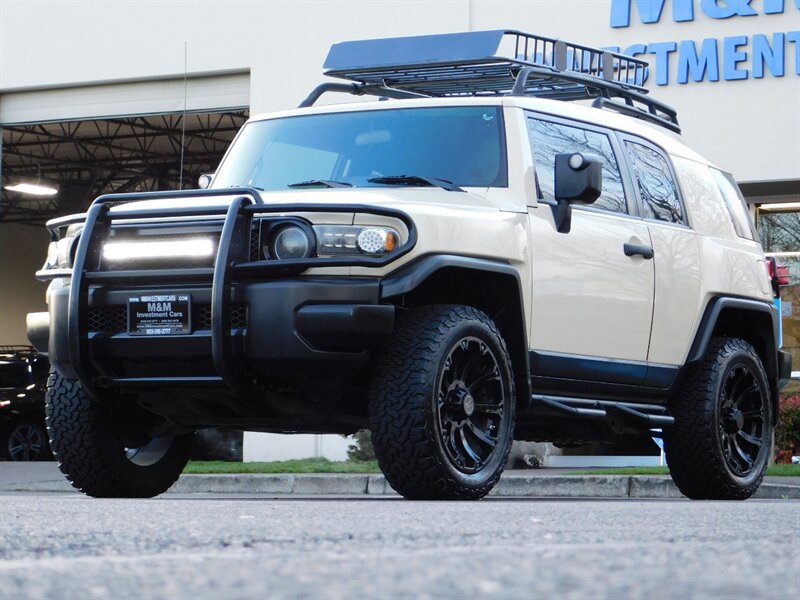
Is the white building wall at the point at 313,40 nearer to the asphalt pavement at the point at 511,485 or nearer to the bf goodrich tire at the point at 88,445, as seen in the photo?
the asphalt pavement at the point at 511,485

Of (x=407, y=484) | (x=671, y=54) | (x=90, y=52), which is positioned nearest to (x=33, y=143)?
(x=90, y=52)

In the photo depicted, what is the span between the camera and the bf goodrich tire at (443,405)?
259 inches

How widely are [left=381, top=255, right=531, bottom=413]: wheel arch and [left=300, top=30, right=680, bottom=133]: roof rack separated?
4.40 ft

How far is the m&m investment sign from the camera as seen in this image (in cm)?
1691

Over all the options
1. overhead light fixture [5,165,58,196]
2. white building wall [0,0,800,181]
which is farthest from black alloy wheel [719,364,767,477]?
overhead light fixture [5,165,58,196]

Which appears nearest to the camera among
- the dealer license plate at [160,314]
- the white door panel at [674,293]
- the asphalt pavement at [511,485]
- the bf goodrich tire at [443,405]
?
the bf goodrich tire at [443,405]

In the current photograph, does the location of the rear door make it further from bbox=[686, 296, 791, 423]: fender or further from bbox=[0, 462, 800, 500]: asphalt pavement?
bbox=[0, 462, 800, 500]: asphalt pavement

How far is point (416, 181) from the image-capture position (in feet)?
24.8

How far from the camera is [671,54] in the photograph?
17375mm

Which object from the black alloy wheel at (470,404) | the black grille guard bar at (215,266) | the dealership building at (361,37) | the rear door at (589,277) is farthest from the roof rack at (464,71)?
the dealership building at (361,37)

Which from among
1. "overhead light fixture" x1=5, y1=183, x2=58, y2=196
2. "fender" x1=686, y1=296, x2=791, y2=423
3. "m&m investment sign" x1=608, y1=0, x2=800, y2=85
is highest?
"m&m investment sign" x1=608, y1=0, x2=800, y2=85

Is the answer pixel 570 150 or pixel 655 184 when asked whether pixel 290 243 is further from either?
pixel 655 184

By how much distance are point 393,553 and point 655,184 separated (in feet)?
18.0

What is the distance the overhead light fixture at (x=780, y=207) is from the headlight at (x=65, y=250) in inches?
469
